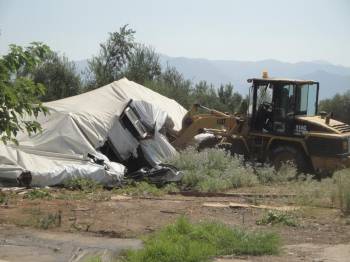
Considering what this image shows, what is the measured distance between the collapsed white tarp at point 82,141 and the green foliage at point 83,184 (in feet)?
0.60

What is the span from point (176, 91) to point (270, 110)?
53.5ft

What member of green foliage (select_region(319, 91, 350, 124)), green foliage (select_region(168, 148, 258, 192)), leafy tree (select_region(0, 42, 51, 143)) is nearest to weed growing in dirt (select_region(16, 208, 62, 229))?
leafy tree (select_region(0, 42, 51, 143))

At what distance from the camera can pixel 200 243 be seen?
25.7 ft

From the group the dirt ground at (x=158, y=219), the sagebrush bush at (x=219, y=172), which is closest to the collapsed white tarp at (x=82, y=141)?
the sagebrush bush at (x=219, y=172)

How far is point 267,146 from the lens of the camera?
17.7 meters

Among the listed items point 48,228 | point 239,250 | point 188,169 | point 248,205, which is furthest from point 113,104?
point 239,250

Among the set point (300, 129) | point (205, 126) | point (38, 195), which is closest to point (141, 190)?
point (38, 195)

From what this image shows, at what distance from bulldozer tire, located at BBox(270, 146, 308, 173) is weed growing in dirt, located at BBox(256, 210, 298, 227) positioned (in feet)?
22.6

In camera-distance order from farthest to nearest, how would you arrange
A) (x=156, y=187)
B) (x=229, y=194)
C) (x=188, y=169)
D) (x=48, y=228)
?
(x=188, y=169), (x=156, y=187), (x=229, y=194), (x=48, y=228)

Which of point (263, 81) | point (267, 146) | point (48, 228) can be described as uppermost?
point (263, 81)

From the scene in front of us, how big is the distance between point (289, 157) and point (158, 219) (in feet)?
25.7

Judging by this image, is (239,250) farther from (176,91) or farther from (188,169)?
(176,91)

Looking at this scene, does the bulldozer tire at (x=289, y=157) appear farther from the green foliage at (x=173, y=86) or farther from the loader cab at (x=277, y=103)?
the green foliage at (x=173, y=86)

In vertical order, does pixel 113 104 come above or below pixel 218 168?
above
